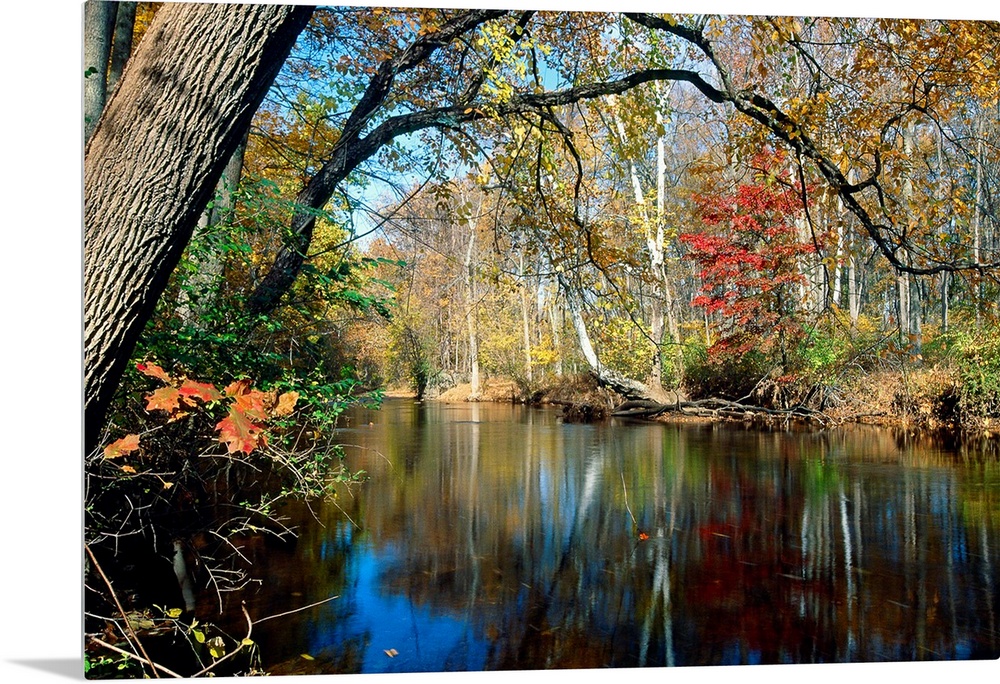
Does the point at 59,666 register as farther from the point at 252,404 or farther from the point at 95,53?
the point at 95,53

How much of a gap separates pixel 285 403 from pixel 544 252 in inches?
65.3

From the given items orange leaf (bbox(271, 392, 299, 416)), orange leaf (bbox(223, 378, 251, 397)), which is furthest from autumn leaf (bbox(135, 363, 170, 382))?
orange leaf (bbox(271, 392, 299, 416))

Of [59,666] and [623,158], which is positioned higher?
[623,158]

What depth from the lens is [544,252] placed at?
4.25 meters

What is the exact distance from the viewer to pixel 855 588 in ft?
12.5

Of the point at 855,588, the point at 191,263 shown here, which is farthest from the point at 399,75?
the point at 855,588


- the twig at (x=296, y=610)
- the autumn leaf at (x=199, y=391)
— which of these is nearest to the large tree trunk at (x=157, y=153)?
the autumn leaf at (x=199, y=391)

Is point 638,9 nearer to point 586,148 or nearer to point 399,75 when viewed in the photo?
point 586,148

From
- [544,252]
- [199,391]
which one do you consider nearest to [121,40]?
[199,391]

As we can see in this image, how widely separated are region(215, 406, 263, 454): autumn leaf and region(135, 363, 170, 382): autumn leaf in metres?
0.27

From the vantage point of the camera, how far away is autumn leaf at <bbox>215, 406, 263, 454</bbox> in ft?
9.91

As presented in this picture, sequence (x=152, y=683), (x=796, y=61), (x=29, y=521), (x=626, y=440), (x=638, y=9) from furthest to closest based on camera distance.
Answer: (x=626, y=440) < (x=796, y=61) < (x=638, y=9) < (x=29, y=521) < (x=152, y=683)

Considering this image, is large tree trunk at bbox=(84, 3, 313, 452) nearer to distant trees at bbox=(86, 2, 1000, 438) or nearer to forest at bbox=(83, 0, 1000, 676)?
forest at bbox=(83, 0, 1000, 676)

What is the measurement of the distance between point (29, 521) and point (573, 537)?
2.48 meters
